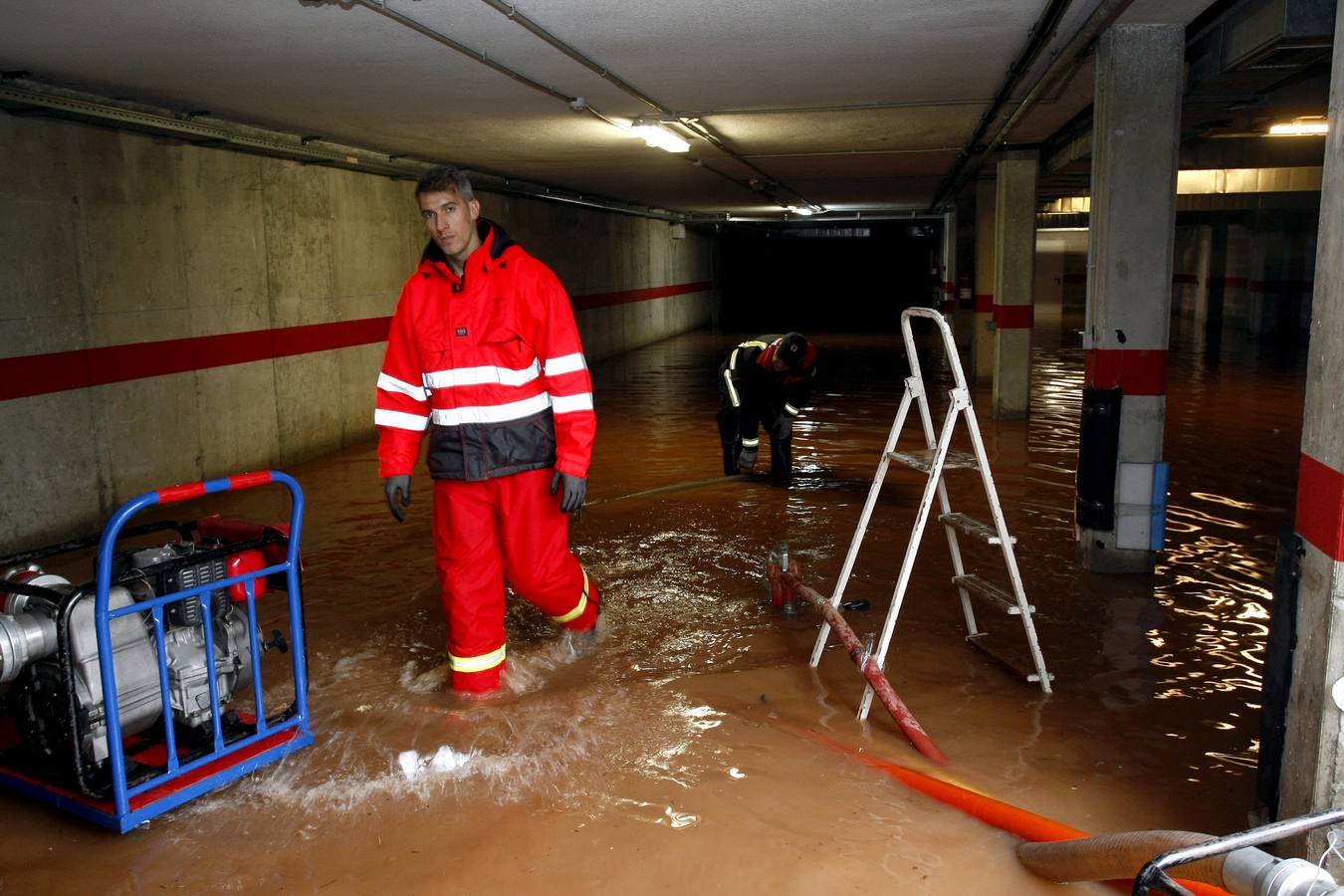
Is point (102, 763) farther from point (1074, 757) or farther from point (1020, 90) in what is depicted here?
point (1020, 90)

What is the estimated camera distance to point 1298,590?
2.47 metres

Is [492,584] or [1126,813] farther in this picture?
[492,584]

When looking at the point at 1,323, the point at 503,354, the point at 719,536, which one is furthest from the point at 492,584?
the point at 1,323

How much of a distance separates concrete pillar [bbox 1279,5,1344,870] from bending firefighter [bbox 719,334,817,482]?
14.8ft

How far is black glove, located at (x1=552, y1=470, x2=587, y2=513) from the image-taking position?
381cm

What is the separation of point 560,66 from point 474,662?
3.59 meters

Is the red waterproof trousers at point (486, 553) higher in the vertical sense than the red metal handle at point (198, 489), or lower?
lower

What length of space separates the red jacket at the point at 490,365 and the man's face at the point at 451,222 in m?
0.05

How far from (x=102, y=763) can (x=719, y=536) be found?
3751 millimetres

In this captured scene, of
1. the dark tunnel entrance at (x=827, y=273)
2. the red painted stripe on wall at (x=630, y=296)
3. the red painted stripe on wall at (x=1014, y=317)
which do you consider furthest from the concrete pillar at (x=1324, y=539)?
the dark tunnel entrance at (x=827, y=273)

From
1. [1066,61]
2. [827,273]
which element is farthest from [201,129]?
[827,273]

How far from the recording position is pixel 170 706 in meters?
3.06

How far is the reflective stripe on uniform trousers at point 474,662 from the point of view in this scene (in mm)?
3881

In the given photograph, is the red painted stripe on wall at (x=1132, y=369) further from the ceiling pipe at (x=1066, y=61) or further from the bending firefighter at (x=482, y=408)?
the bending firefighter at (x=482, y=408)
